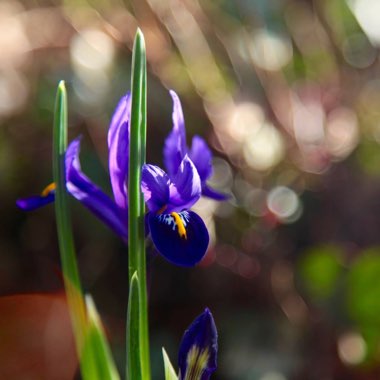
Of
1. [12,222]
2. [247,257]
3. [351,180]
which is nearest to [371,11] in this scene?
[351,180]

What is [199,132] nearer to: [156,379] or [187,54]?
[187,54]

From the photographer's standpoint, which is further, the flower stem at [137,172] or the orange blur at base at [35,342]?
the orange blur at base at [35,342]

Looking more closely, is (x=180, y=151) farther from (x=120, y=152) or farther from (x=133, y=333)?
(x=133, y=333)

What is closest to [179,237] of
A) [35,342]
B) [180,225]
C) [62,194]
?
[180,225]

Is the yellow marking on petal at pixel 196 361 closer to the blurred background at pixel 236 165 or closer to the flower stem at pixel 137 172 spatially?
the flower stem at pixel 137 172

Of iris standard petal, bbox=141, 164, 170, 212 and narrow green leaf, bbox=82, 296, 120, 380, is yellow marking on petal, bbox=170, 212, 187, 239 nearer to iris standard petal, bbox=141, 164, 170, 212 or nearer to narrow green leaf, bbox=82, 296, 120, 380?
iris standard petal, bbox=141, 164, 170, 212

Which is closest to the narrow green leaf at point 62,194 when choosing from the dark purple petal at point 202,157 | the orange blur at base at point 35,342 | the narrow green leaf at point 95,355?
the narrow green leaf at point 95,355

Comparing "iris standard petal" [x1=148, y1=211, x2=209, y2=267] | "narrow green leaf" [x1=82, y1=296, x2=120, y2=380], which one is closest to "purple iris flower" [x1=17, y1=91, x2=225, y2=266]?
"iris standard petal" [x1=148, y1=211, x2=209, y2=267]
